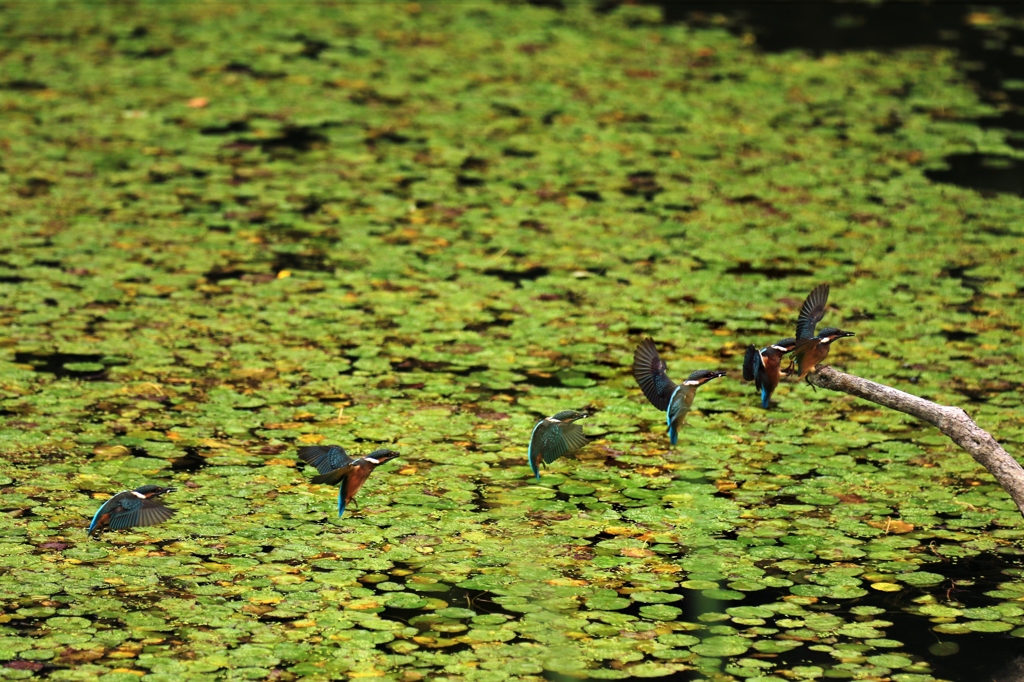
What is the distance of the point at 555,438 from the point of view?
4.39 meters

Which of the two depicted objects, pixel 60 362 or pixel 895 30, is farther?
pixel 895 30

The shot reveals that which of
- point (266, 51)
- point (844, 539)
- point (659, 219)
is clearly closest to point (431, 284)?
point (659, 219)

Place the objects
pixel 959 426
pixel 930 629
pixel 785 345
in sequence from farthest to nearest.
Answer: pixel 785 345 → pixel 959 426 → pixel 930 629

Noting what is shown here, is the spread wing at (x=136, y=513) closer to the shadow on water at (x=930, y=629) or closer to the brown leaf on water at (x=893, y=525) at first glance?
the shadow on water at (x=930, y=629)

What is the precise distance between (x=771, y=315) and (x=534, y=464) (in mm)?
1693

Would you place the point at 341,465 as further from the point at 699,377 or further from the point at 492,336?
the point at 492,336

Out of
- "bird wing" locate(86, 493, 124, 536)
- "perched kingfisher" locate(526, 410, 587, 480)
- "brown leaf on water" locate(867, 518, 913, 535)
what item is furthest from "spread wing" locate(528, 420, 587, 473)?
"bird wing" locate(86, 493, 124, 536)

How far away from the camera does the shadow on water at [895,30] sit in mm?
8391

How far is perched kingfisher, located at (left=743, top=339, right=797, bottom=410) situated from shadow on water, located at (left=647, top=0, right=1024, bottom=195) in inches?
153

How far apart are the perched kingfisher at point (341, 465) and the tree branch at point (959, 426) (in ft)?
4.21

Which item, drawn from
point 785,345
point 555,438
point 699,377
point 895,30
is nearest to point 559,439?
point 555,438

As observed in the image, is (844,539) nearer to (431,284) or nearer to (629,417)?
(629,417)

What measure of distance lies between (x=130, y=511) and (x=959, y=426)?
2.21 m

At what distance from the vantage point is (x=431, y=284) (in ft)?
19.8
